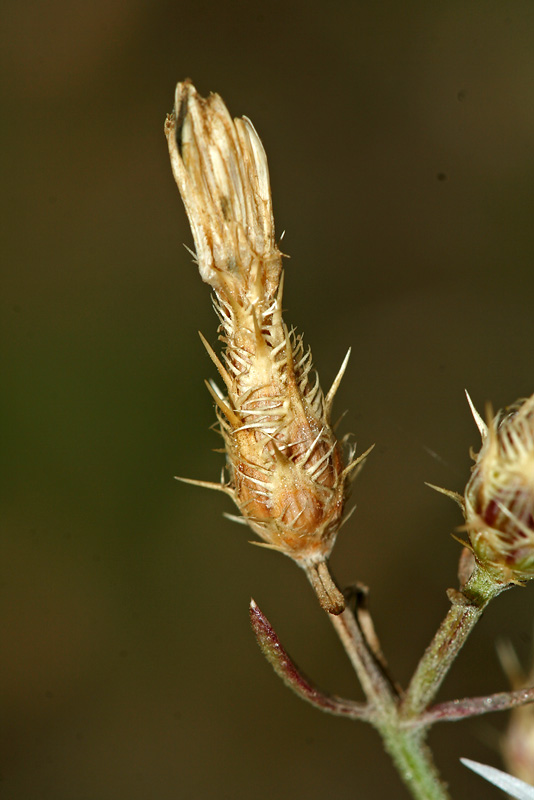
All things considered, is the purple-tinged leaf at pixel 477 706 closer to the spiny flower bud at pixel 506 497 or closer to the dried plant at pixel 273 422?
the dried plant at pixel 273 422

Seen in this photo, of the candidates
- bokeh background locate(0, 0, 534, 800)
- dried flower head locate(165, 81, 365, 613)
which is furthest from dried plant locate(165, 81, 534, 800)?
bokeh background locate(0, 0, 534, 800)

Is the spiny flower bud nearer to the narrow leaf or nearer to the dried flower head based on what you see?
the dried flower head

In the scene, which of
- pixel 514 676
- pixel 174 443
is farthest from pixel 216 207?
pixel 174 443

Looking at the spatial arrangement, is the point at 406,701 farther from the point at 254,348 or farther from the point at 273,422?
the point at 254,348

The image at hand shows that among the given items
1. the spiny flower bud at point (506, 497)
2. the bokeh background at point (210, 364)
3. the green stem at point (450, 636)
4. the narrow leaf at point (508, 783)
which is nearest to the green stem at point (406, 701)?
the green stem at point (450, 636)

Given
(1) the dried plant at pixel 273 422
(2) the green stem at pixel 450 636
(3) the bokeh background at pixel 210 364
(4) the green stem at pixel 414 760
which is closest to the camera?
(1) the dried plant at pixel 273 422

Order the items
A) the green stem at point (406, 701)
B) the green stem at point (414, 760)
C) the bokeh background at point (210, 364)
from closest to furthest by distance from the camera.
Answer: the green stem at point (406, 701), the green stem at point (414, 760), the bokeh background at point (210, 364)

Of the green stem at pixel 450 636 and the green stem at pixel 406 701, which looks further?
the green stem at pixel 406 701

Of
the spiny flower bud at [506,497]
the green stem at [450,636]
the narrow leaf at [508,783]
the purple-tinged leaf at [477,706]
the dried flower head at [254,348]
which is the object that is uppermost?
Answer: the dried flower head at [254,348]
